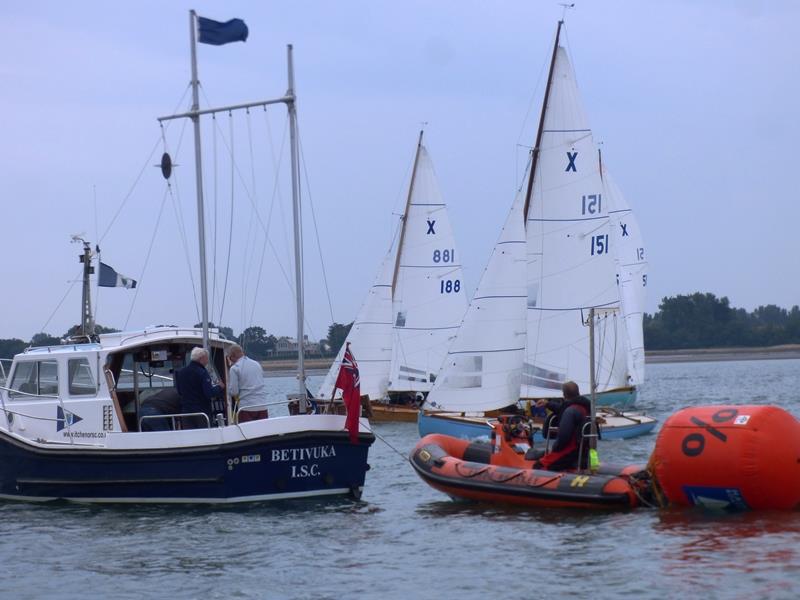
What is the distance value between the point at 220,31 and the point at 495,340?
14326 mm

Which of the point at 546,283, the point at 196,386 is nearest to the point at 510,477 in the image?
the point at 196,386

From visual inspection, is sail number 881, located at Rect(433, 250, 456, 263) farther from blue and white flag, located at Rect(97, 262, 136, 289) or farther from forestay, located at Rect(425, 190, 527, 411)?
blue and white flag, located at Rect(97, 262, 136, 289)

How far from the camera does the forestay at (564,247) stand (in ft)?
104

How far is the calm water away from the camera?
13148mm

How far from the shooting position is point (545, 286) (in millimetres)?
32312

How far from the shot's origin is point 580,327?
3195cm

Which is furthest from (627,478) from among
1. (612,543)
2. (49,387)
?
(49,387)

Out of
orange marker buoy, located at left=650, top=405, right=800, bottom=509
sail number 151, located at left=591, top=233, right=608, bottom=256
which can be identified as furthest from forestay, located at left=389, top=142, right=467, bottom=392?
orange marker buoy, located at left=650, top=405, right=800, bottom=509

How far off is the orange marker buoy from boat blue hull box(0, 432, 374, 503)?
4757 mm

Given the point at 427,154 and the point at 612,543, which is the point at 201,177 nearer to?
the point at 612,543

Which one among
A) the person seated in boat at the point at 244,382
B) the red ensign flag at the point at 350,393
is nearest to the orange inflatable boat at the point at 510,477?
the red ensign flag at the point at 350,393

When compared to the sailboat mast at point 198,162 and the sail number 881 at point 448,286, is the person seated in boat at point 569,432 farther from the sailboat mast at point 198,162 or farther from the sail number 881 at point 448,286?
the sail number 881 at point 448,286

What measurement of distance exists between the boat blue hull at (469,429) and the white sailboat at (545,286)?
0.18ft

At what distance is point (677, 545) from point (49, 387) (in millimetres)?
10231
